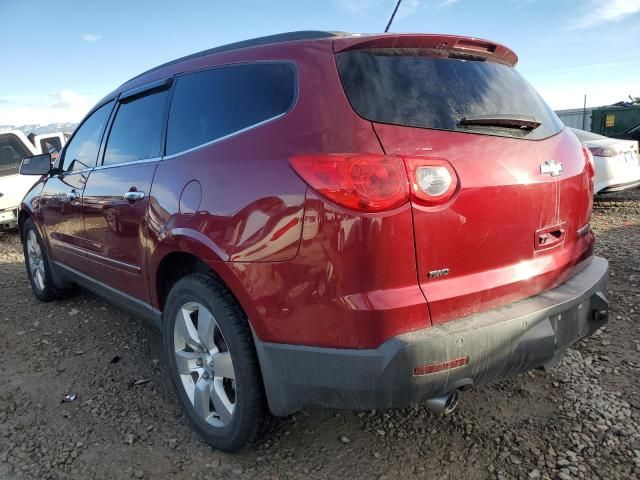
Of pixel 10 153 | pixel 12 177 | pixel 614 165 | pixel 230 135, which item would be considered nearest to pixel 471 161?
pixel 230 135

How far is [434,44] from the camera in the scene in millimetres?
2016

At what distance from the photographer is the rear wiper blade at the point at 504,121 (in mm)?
1933

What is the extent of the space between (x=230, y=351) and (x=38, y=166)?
9.70 ft

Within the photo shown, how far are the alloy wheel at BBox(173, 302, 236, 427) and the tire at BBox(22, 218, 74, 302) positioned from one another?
8.26 ft

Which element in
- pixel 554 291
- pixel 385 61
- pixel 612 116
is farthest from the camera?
pixel 612 116

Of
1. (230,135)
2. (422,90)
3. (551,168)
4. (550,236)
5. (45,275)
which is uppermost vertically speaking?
(422,90)

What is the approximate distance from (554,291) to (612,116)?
49.2ft

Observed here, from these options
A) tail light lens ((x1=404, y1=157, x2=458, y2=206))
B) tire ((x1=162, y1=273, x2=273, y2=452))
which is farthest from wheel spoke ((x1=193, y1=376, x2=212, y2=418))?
tail light lens ((x1=404, y1=157, x2=458, y2=206))

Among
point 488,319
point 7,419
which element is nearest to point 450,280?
point 488,319

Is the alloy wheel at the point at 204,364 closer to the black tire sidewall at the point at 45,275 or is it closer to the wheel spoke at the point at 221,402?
the wheel spoke at the point at 221,402

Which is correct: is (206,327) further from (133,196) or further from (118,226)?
(118,226)

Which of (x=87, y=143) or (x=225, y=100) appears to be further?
(x=87, y=143)

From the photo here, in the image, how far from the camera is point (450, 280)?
5.93 ft

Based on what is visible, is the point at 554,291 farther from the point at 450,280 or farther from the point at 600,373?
the point at 600,373
